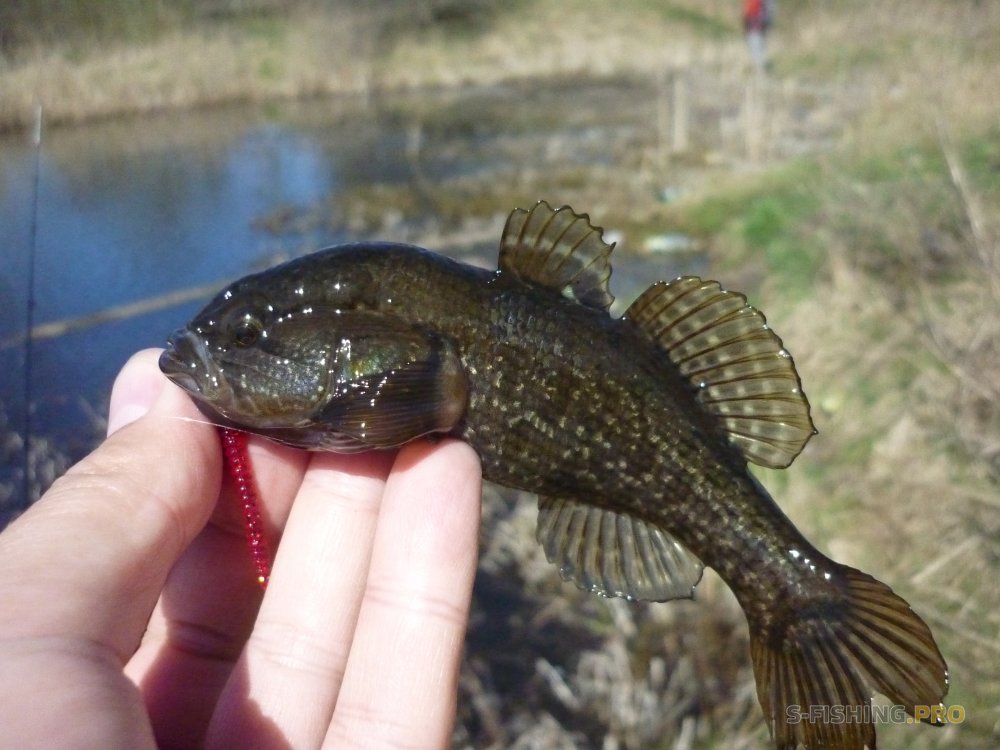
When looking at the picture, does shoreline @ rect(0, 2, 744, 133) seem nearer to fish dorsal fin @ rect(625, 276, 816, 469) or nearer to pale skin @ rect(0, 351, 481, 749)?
pale skin @ rect(0, 351, 481, 749)

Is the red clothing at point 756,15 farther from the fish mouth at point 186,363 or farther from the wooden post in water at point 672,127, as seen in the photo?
the fish mouth at point 186,363

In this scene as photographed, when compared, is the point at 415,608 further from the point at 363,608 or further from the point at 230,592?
the point at 230,592

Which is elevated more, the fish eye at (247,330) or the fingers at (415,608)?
the fish eye at (247,330)

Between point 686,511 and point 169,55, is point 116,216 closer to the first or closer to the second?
point 169,55

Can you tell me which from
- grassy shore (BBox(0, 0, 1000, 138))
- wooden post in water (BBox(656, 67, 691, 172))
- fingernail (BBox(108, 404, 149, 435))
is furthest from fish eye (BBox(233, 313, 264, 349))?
wooden post in water (BBox(656, 67, 691, 172))

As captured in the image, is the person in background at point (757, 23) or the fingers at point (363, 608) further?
the person in background at point (757, 23)

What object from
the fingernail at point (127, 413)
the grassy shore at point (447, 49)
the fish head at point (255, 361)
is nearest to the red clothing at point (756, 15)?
the grassy shore at point (447, 49)

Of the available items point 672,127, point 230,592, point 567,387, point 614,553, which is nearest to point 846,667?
point 614,553
